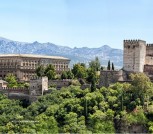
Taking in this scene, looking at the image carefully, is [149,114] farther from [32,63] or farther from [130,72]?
[32,63]

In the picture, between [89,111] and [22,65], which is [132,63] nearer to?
[89,111]

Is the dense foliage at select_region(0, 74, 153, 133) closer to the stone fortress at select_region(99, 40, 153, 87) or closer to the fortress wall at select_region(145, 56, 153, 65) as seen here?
the stone fortress at select_region(99, 40, 153, 87)

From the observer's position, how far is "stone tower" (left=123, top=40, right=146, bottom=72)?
5378 centimetres

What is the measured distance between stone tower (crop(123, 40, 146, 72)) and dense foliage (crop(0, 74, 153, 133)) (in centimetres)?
397

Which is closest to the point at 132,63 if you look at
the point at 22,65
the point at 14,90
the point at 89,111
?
the point at 89,111

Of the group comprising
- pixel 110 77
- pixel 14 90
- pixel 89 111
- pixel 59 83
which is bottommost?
pixel 89 111

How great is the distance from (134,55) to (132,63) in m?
0.95

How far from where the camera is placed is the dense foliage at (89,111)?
4547 centimetres

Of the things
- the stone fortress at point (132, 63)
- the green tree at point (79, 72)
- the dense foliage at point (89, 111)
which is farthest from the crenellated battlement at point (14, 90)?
the stone fortress at point (132, 63)

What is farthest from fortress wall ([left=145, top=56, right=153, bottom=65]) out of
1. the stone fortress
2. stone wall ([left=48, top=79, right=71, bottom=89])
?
stone wall ([left=48, top=79, right=71, bottom=89])

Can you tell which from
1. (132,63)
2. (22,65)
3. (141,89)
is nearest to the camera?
(141,89)

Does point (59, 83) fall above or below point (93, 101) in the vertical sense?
above

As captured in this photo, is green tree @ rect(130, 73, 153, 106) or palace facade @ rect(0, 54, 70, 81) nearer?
green tree @ rect(130, 73, 153, 106)

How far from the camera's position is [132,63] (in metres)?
53.9
